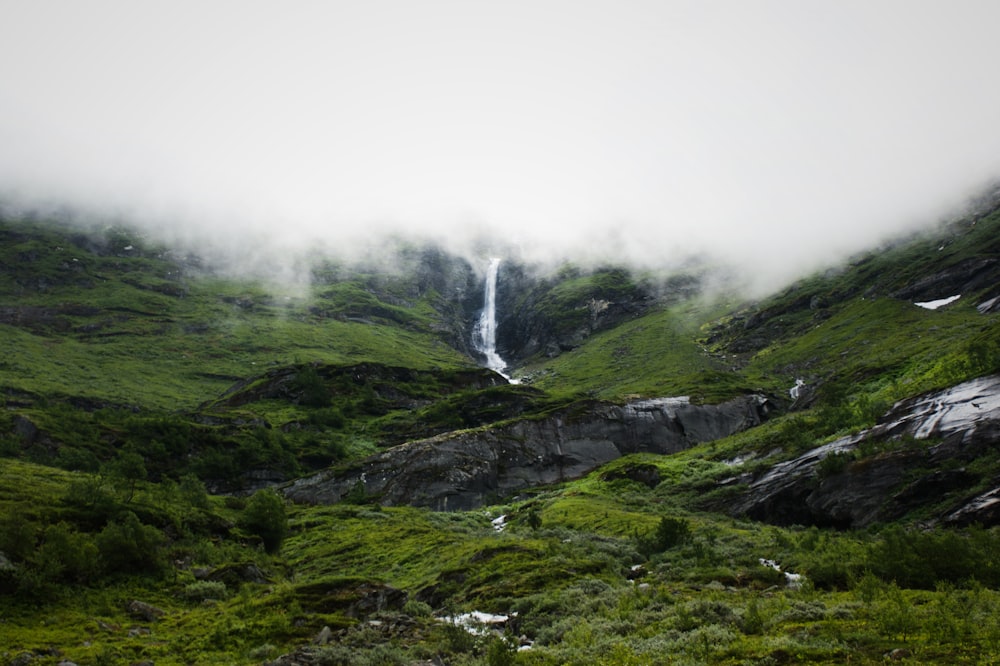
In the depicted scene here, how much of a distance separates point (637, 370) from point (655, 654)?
155724 millimetres

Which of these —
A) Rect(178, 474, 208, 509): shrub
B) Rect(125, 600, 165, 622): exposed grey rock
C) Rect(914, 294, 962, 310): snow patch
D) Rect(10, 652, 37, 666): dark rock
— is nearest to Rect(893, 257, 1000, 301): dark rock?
Rect(914, 294, 962, 310): snow patch

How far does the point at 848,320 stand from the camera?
15212 cm

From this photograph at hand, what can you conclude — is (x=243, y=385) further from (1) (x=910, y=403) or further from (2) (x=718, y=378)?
(1) (x=910, y=403)

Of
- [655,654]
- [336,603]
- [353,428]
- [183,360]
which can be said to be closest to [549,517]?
[336,603]

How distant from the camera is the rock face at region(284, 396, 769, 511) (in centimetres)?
8975

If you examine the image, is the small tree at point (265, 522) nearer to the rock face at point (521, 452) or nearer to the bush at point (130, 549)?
the bush at point (130, 549)

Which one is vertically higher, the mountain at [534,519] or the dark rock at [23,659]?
the dark rock at [23,659]

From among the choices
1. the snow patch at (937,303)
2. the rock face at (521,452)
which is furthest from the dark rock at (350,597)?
the snow patch at (937,303)

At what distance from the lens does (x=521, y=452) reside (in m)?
101

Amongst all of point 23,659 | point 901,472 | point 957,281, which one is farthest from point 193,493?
point 957,281

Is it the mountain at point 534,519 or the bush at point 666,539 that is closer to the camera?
the mountain at point 534,519

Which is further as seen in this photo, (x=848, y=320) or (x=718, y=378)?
(x=848, y=320)

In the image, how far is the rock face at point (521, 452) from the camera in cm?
8975

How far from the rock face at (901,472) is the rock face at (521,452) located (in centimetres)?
4475
